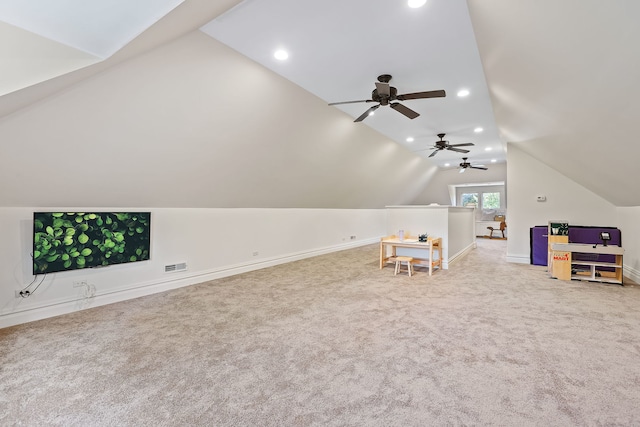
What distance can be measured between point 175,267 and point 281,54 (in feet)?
11.4

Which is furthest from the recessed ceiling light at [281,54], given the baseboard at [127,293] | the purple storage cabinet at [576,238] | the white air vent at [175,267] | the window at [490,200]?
the window at [490,200]

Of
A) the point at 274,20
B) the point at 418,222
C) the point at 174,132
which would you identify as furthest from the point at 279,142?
the point at 418,222

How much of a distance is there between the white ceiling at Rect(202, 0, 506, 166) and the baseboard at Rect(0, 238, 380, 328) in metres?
3.05

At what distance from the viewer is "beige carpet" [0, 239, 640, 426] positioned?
1.72 meters

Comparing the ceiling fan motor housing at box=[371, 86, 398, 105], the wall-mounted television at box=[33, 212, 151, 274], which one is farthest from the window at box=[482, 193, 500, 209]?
the wall-mounted television at box=[33, 212, 151, 274]

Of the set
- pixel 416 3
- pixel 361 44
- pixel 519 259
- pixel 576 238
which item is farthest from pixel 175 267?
pixel 576 238

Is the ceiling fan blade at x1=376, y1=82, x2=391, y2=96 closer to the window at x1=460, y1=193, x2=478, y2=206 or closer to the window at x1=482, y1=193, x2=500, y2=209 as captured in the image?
the window at x1=460, y1=193, x2=478, y2=206

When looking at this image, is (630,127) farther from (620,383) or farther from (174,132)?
(174,132)

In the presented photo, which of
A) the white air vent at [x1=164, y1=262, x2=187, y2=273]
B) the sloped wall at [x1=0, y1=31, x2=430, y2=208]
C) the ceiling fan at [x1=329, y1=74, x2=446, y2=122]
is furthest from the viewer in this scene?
the white air vent at [x1=164, y1=262, x2=187, y2=273]

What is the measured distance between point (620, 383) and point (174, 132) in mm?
4655

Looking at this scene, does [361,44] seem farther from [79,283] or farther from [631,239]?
[631,239]

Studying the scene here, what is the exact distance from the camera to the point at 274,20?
261 cm

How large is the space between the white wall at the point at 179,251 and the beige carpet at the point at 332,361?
284mm

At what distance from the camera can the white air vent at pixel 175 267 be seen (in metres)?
4.40
